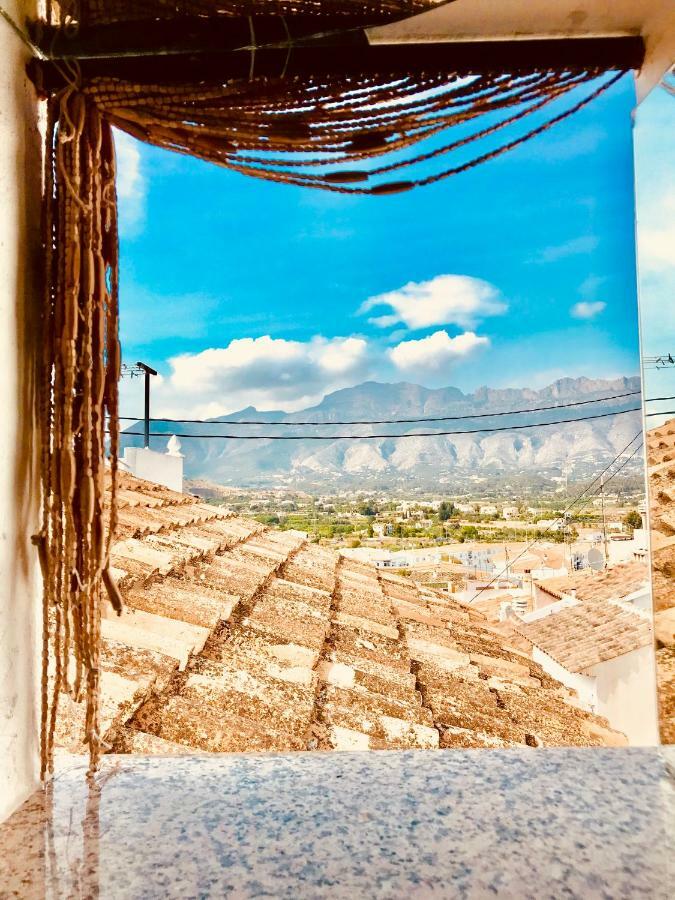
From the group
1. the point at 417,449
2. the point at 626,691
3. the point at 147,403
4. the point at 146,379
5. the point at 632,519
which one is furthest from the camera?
the point at 417,449

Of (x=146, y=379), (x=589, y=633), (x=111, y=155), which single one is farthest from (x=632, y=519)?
(x=111, y=155)

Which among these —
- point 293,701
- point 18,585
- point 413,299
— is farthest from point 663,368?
point 413,299

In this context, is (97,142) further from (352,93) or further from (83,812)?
(83,812)

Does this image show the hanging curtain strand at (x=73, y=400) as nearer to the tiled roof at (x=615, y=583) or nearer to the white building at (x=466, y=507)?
the tiled roof at (x=615, y=583)

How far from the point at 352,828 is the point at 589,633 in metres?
3.80

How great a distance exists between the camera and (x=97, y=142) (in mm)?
917

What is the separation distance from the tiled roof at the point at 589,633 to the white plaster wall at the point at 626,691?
7 centimetres

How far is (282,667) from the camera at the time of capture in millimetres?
1479

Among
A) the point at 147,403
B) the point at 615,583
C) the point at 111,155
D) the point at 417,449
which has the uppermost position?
the point at 417,449

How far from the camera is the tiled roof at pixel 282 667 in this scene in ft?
3.82

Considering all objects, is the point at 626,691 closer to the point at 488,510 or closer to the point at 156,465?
the point at 156,465

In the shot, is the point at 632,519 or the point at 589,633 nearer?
the point at 589,633

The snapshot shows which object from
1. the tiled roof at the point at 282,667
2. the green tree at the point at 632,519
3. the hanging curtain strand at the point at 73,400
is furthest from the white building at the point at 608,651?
the green tree at the point at 632,519

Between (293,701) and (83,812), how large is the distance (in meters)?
0.52
